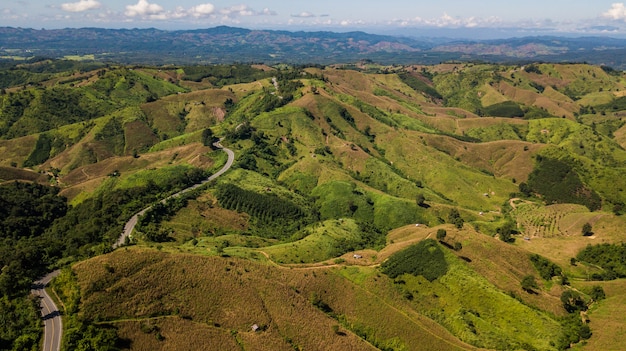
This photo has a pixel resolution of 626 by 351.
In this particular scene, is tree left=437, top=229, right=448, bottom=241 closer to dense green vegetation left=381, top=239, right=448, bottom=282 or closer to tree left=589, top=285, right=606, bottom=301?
dense green vegetation left=381, top=239, right=448, bottom=282

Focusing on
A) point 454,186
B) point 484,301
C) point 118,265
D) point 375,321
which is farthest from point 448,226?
point 118,265

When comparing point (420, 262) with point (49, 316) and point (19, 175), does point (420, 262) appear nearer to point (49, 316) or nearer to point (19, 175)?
point (49, 316)

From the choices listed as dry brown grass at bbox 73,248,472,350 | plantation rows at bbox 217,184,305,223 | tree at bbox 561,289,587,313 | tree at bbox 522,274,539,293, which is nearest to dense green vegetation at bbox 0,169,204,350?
dry brown grass at bbox 73,248,472,350

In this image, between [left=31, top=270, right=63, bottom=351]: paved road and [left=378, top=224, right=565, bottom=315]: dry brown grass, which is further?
[left=378, top=224, right=565, bottom=315]: dry brown grass

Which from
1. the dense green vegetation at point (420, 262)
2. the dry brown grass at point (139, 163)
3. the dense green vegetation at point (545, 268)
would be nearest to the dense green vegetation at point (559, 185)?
the dense green vegetation at point (545, 268)

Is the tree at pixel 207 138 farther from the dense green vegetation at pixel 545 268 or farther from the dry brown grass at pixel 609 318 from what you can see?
the dry brown grass at pixel 609 318

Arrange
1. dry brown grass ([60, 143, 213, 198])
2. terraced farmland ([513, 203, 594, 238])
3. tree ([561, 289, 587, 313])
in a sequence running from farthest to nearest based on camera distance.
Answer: dry brown grass ([60, 143, 213, 198]), terraced farmland ([513, 203, 594, 238]), tree ([561, 289, 587, 313])

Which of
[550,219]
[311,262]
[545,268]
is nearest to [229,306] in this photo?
[311,262]

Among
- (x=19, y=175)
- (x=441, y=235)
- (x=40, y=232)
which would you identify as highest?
(x=441, y=235)
